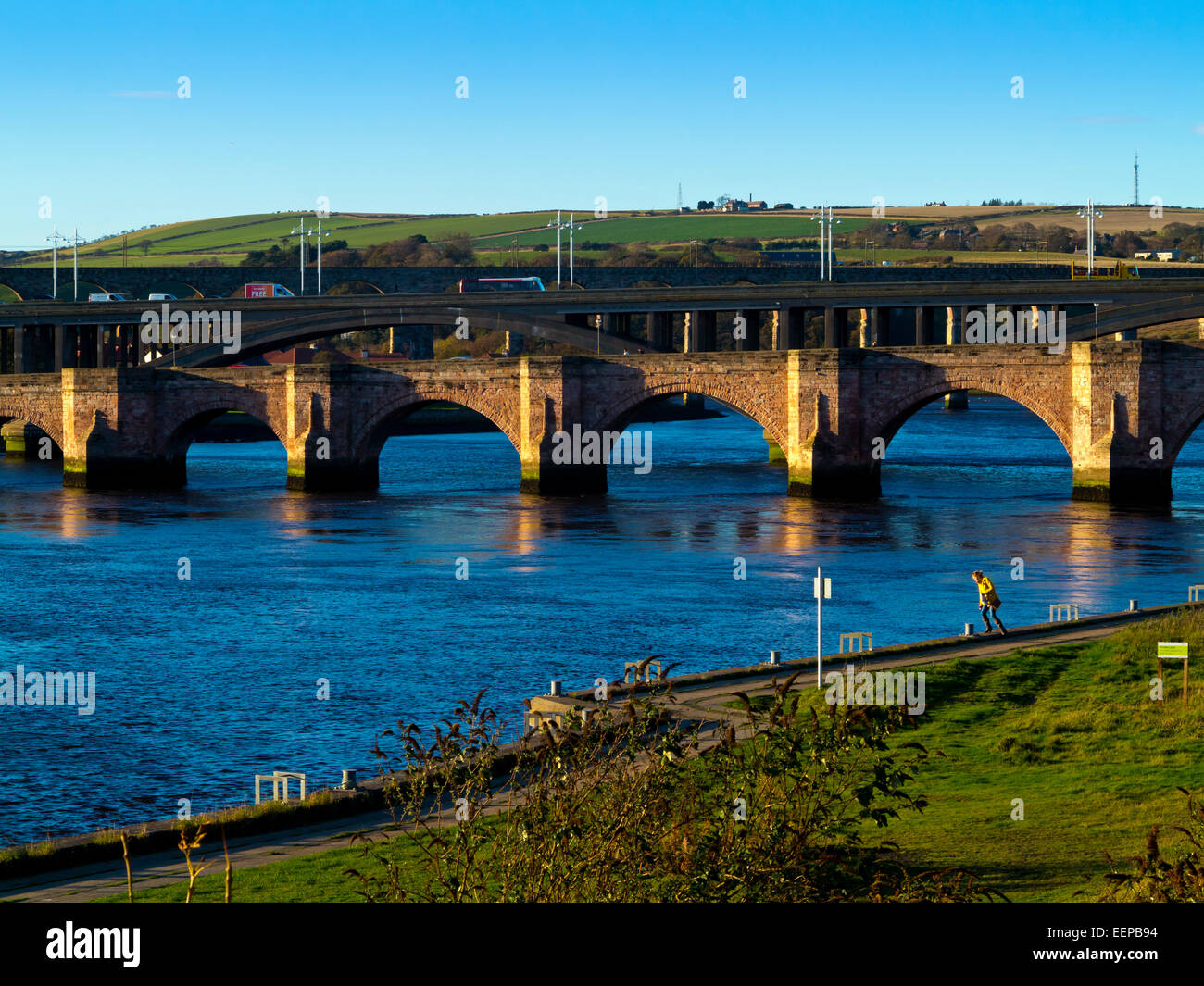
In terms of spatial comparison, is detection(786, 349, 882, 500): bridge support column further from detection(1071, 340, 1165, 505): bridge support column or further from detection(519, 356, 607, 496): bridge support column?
detection(519, 356, 607, 496): bridge support column

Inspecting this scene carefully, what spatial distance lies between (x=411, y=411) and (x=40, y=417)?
24.3 meters

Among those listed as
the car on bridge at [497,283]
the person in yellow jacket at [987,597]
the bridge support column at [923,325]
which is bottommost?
the person in yellow jacket at [987,597]

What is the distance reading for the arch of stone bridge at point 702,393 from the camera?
2884 inches

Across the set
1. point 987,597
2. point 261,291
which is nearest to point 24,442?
point 261,291

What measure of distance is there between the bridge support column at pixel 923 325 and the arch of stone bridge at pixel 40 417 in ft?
190

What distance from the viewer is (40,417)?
3410 inches

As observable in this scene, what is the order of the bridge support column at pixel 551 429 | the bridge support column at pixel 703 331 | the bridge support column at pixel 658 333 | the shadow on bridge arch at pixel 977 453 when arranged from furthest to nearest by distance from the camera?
the bridge support column at pixel 658 333, the bridge support column at pixel 703 331, the bridge support column at pixel 551 429, the shadow on bridge arch at pixel 977 453

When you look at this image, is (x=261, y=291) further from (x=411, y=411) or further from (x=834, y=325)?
(x=411, y=411)

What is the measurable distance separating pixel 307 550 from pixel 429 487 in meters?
26.6

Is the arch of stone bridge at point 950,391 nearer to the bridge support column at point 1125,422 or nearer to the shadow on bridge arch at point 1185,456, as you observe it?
the bridge support column at point 1125,422

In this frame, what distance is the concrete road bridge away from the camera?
349ft
